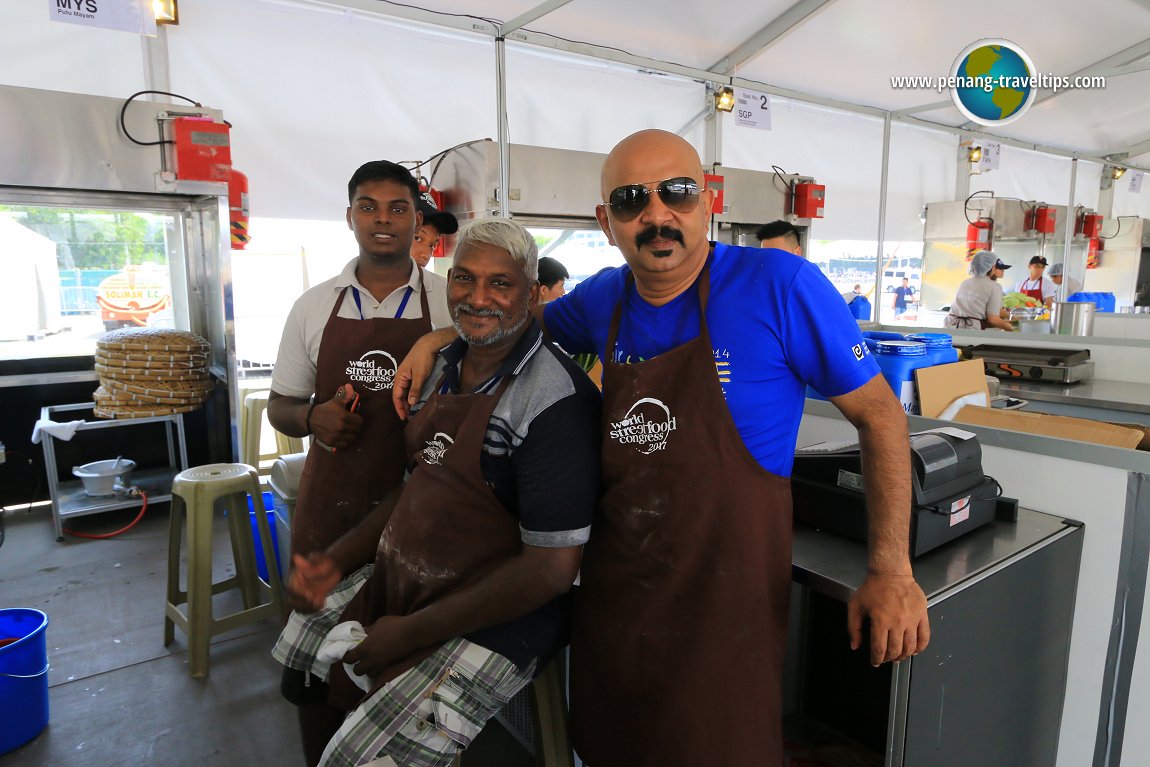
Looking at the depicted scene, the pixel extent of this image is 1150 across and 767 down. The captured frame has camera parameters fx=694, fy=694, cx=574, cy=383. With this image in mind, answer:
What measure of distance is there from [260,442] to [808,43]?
15.6ft

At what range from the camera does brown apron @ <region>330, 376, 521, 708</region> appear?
4.21ft

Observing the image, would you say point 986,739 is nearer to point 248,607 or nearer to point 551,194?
point 248,607

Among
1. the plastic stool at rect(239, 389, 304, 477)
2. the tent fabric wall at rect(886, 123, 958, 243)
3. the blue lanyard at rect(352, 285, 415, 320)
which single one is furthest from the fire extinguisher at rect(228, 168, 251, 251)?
the tent fabric wall at rect(886, 123, 958, 243)

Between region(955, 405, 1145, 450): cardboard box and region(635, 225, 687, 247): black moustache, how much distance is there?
1.18 meters

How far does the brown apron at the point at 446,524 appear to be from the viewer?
128cm

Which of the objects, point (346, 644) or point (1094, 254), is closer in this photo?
point (346, 644)

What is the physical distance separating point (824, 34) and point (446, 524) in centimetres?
514

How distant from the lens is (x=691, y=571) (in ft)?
3.82

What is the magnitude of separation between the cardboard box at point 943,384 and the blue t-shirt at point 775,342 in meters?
1.14

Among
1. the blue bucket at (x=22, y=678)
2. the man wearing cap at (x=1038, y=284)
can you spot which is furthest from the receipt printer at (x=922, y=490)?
the man wearing cap at (x=1038, y=284)

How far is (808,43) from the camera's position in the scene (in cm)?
518

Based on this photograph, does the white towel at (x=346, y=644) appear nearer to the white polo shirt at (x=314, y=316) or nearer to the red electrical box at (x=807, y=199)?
the white polo shirt at (x=314, y=316)

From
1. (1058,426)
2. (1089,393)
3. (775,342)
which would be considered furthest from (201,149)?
(1089,393)

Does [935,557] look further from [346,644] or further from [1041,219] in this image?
[1041,219]
